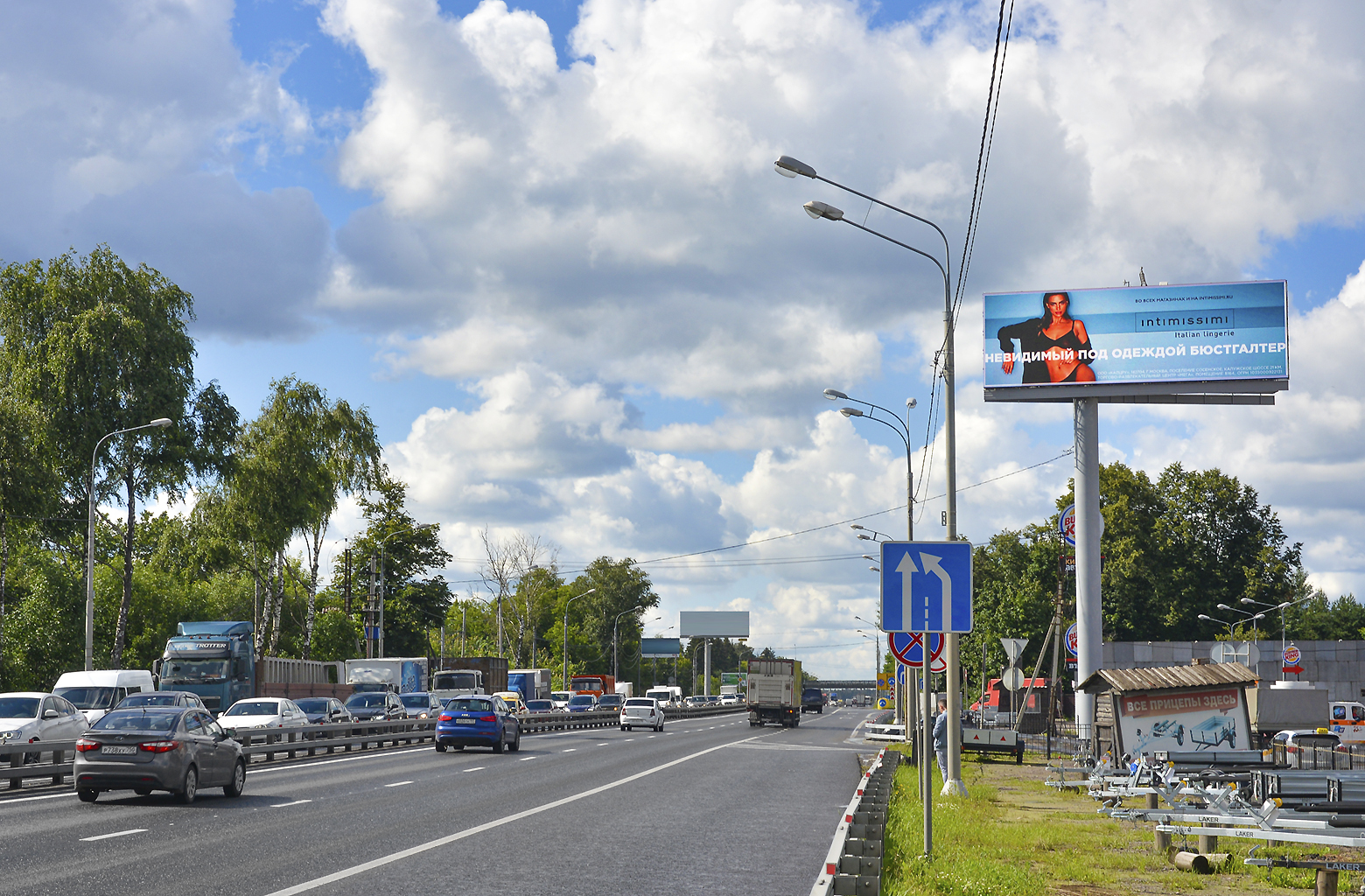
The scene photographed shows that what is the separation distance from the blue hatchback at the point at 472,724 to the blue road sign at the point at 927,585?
81.9ft

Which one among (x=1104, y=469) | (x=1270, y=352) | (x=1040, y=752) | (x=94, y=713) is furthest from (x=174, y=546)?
(x=1104, y=469)

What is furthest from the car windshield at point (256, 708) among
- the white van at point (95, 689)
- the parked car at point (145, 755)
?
the parked car at point (145, 755)

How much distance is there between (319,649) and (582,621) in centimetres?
7871

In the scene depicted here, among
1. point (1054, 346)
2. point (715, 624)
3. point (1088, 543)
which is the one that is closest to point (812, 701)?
point (715, 624)

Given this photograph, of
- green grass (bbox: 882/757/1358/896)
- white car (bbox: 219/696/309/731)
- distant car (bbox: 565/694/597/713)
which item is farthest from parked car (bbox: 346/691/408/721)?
green grass (bbox: 882/757/1358/896)

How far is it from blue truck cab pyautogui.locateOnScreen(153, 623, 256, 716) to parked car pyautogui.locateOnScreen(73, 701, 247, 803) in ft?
75.5

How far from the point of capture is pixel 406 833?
50.9 feet

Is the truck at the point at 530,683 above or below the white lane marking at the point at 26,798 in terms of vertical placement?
below

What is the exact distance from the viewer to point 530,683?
7969 cm

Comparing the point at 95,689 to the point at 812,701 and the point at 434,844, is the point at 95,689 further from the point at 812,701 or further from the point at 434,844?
the point at 812,701

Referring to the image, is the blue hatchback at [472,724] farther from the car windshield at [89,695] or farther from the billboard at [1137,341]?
the billboard at [1137,341]

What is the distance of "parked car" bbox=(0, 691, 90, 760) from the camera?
2561cm

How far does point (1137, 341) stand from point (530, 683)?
44719 millimetres

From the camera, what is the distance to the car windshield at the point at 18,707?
86.6 ft
